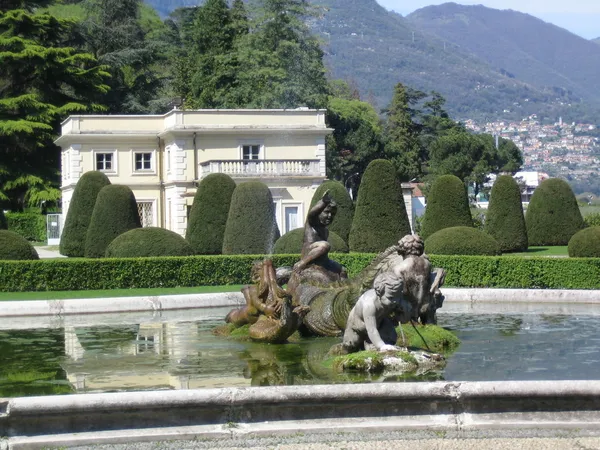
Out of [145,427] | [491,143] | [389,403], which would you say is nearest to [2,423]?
[145,427]

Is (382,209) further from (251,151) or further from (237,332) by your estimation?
(251,151)

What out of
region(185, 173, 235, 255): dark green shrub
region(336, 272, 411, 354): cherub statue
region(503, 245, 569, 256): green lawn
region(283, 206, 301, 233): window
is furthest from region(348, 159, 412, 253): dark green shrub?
region(283, 206, 301, 233): window

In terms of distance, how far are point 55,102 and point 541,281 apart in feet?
138

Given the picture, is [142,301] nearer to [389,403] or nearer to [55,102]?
[389,403]

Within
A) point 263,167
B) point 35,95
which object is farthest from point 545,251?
point 35,95

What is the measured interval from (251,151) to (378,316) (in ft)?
138

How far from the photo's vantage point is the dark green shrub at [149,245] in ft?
93.0

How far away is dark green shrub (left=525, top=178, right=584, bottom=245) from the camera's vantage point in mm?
40219

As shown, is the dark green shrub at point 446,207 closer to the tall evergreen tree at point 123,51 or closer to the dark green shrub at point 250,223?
the dark green shrub at point 250,223

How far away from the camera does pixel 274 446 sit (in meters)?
8.46

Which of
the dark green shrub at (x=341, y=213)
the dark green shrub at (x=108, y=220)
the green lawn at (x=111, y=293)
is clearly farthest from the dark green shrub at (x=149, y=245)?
the dark green shrub at (x=341, y=213)

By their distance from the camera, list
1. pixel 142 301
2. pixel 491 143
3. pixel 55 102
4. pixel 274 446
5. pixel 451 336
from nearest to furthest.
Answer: pixel 274 446 < pixel 451 336 < pixel 142 301 < pixel 55 102 < pixel 491 143

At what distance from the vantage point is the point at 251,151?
53.1 meters

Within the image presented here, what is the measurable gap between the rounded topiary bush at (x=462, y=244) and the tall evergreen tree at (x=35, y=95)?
33.4 m
